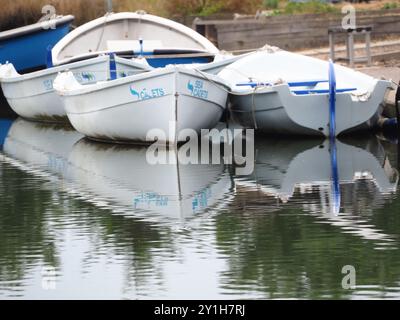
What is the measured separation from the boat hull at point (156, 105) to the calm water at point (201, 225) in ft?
1.50

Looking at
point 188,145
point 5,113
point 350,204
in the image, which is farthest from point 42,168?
point 5,113

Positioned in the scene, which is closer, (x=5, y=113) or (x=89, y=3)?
(x=5, y=113)

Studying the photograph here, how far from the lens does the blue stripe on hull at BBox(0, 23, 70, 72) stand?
30203 mm

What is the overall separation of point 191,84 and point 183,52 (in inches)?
253

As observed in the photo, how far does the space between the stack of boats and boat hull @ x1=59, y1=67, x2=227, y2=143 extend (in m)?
0.02

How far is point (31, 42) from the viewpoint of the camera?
30641 mm

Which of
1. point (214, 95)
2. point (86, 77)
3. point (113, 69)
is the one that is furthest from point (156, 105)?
point (86, 77)

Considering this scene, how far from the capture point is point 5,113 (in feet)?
100

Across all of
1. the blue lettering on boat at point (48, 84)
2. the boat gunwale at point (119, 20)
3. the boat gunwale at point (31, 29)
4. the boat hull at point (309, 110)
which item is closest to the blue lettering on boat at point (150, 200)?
the boat hull at point (309, 110)

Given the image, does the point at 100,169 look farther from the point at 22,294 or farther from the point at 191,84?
the point at 22,294

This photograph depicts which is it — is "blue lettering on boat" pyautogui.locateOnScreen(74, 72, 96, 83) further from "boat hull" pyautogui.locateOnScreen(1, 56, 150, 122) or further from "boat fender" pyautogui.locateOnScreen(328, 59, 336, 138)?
"boat fender" pyautogui.locateOnScreen(328, 59, 336, 138)

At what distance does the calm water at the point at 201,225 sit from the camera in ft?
39.9
